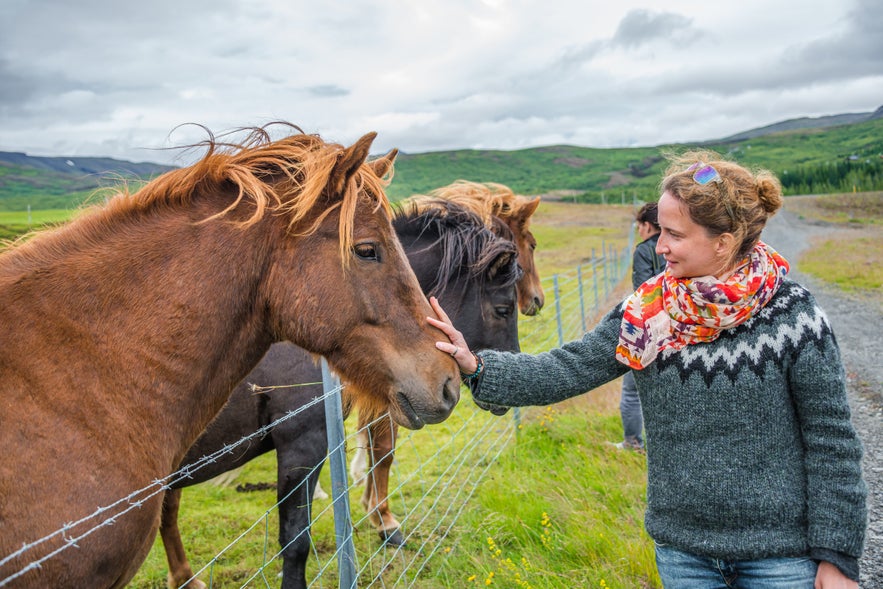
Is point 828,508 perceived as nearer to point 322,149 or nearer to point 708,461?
point 708,461

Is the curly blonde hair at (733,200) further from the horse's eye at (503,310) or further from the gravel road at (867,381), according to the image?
the gravel road at (867,381)

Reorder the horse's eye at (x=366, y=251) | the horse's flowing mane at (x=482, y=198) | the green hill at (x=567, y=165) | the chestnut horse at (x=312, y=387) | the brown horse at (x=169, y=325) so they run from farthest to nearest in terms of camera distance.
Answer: the green hill at (x=567, y=165) < the horse's flowing mane at (x=482, y=198) < the chestnut horse at (x=312, y=387) < the horse's eye at (x=366, y=251) < the brown horse at (x=169, y=325)

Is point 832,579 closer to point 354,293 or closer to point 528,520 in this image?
point 354,293

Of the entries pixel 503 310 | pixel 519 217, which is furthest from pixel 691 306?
pixel 519 217

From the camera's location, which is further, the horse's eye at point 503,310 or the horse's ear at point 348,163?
the horse's eye at point 503,310

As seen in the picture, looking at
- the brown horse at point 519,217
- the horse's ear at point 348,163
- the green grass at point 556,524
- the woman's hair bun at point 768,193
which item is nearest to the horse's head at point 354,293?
the horse's ear at point 348,163

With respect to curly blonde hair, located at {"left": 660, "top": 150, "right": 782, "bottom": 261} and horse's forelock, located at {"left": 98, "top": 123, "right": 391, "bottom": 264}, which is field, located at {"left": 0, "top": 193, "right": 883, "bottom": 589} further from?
curly blonde hair, located at {"left": 660, "top": 150, "right": 782, "bottom": 261}

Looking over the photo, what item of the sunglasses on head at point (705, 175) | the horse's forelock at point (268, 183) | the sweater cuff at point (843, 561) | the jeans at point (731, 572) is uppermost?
the horse's forelock at point (268, 183)

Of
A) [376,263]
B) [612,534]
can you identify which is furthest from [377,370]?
[612,534]

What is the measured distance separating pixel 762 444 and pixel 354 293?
1.56 m

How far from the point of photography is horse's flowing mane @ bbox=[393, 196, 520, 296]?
421 centimetres

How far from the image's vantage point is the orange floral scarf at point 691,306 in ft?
6.07

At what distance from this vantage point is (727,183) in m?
1.90

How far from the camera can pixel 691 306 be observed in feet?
6.28
